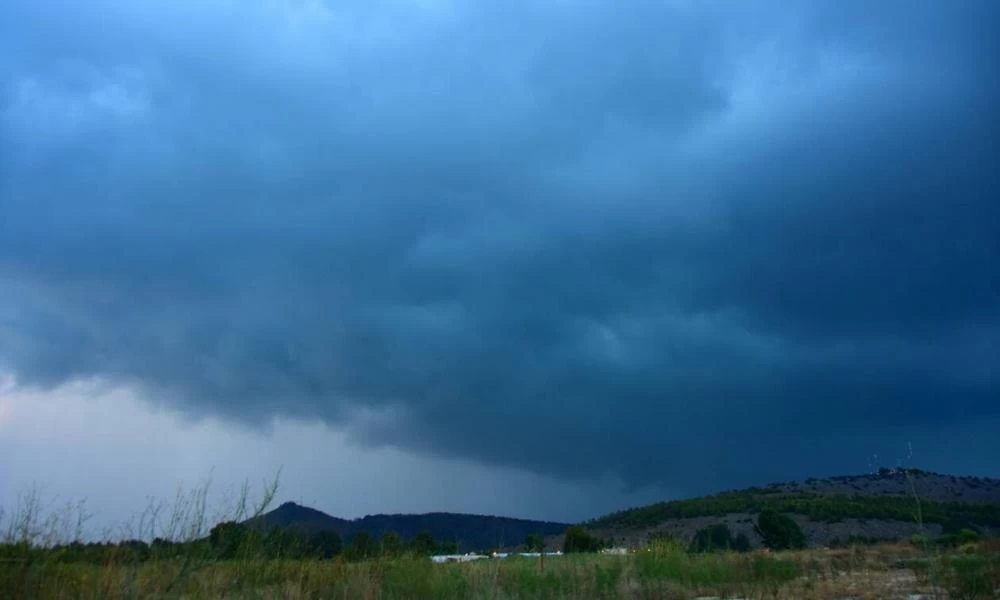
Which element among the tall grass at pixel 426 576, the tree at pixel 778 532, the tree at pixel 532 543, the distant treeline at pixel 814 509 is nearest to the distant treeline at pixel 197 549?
the tall grass at pixel 426 576

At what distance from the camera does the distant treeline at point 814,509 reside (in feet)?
323

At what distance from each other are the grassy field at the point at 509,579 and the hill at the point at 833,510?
59.3m

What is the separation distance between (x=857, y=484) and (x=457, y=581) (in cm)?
14467

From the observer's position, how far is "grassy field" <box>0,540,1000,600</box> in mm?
15289

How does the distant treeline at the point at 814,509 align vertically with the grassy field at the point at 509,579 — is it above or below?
above

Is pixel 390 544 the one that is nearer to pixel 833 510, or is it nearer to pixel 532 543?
pixel 532 543

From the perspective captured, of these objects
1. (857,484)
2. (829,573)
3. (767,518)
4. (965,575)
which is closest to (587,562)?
(829,573)

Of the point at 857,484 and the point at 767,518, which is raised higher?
the point at 857,484

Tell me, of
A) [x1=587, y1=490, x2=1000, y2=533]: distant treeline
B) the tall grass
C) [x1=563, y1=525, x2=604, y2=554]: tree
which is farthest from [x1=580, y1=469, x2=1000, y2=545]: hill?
the tall grass

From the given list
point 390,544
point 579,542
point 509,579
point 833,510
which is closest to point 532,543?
point 390,544

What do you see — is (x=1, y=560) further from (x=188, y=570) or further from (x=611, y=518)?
(x=611, y=518)

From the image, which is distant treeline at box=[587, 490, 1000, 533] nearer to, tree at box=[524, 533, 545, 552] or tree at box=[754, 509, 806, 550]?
A: tree at box=[754, 509, 806, 550]

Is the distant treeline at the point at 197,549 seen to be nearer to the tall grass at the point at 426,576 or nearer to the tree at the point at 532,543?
the tall grass at the point at 426,576

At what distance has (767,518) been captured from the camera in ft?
269
